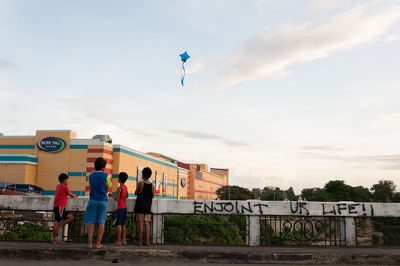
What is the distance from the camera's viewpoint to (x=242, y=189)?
104312mm

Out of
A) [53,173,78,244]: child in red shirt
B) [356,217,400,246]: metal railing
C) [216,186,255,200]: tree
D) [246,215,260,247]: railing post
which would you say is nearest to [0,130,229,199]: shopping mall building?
A: [53,173,78,244]: child in red shirt

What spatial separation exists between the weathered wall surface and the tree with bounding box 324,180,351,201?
240ft

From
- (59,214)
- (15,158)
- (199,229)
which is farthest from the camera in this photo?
(15,158)

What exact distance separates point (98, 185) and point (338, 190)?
80143mm

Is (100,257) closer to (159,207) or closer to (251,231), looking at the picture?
(159,207)

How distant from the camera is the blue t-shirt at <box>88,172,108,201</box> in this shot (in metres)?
6.56

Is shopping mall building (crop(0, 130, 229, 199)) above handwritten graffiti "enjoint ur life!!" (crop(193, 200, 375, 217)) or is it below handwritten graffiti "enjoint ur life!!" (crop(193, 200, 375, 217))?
above

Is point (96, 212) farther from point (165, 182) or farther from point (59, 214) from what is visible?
point (165, 182)

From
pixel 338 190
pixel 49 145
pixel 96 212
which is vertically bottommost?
pixel 338 190

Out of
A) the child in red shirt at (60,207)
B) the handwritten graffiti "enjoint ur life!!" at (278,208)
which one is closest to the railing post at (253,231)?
the handwritten graffiti "enjoint ur life!!" at (278,208)

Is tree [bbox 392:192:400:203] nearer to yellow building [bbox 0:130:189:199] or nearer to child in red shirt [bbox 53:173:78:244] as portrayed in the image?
yellow building [bbox 0:130:189:199]

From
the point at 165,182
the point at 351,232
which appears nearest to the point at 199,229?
the point at 351,232

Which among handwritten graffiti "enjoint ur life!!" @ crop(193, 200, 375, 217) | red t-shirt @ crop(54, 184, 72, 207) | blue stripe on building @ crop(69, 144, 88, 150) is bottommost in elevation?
handwritten graffiti "enjoint ur life!!" @ crop(193, 200, 375, 217)

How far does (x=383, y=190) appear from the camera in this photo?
344 feet
